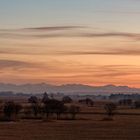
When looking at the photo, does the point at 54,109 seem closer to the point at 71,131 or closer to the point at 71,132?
the point at 71,131

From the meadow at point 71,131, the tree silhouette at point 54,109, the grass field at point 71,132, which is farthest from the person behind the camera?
the tree silhouette at point 54,109

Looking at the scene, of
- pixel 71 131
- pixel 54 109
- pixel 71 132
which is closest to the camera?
pixel 71 132

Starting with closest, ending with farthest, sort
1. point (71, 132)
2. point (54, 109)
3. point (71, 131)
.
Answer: point (71, 132), point (71, 131), point (54, 109)

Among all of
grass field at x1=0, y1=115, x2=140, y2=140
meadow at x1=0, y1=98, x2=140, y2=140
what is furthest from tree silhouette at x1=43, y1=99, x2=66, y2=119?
grass field at x1=0, y1=115, x2=140, y2=140

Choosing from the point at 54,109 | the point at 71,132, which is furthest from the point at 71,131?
the point at 54,109

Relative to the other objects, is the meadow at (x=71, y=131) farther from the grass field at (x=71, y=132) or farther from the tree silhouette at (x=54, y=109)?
the tree silhouette at (x=54, y=109)

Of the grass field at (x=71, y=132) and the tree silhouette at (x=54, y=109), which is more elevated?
the tree silhouette at (x=54, y=109)

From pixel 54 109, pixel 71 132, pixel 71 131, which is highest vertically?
pixel 54 109

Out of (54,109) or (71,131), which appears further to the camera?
(54,109)

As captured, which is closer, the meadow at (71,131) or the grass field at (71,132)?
the grass field at (71,132)

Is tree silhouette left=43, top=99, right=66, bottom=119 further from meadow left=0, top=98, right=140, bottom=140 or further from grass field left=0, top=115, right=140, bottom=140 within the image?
grass field left=0, top=115, right=140, bottom=140

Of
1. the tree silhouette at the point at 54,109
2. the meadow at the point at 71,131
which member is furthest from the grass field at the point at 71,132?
the tree silhouette at the point at 54,109

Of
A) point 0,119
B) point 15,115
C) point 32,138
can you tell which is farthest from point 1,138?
point 15,115

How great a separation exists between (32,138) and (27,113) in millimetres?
77510
